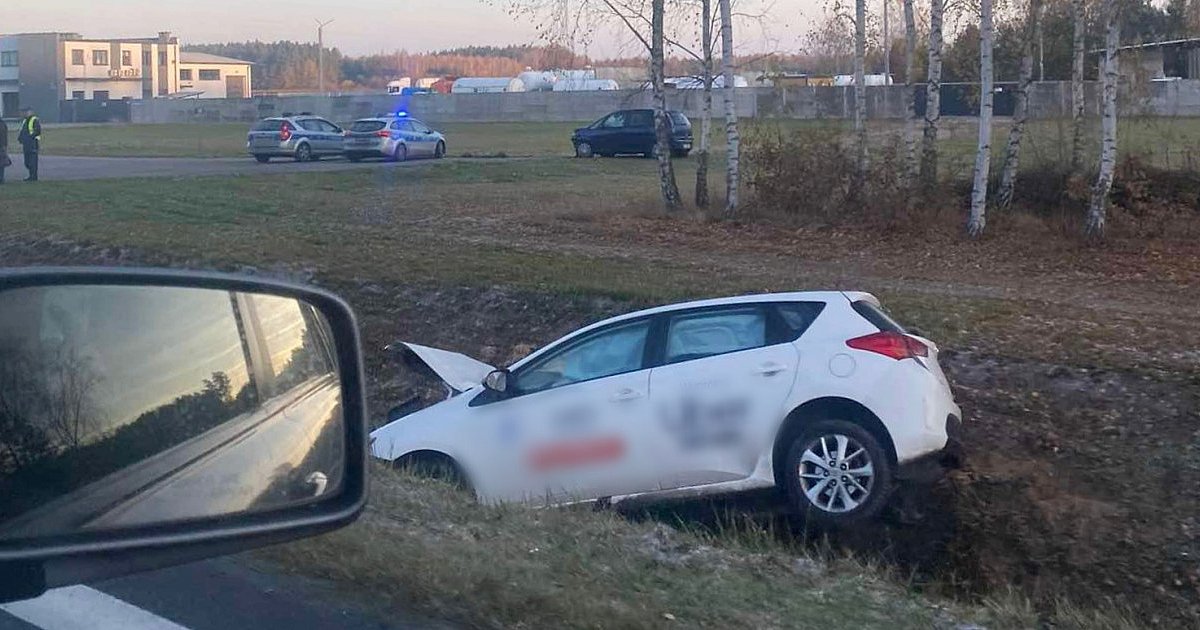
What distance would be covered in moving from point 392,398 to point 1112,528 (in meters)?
7.65

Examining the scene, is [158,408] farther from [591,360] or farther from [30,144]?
[30,144]

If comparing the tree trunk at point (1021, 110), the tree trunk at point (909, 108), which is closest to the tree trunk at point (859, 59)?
the tree trunk at point (909, 108)

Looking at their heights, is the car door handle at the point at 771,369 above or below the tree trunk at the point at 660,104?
below

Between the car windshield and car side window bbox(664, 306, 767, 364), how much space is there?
0.02 meters

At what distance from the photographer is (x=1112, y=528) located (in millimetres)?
9062

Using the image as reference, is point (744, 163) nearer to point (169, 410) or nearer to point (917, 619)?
point (917, 619)

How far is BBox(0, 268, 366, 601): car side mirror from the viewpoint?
9.52 feet

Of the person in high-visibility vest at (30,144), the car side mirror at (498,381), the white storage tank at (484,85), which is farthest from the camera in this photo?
the white storage tank at (484,85)

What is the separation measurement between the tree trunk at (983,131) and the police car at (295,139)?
26.4 metres

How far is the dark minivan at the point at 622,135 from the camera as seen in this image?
43.8 metres

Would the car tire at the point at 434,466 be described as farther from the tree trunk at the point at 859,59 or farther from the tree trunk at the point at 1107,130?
the tree trunk at the point at 859,59

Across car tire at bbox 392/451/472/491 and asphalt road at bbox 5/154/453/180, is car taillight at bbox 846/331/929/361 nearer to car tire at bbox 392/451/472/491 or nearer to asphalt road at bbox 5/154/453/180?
car tire at bbox 392/451/472/491

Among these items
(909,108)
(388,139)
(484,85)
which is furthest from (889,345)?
(484,85)

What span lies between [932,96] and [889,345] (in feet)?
41.8
